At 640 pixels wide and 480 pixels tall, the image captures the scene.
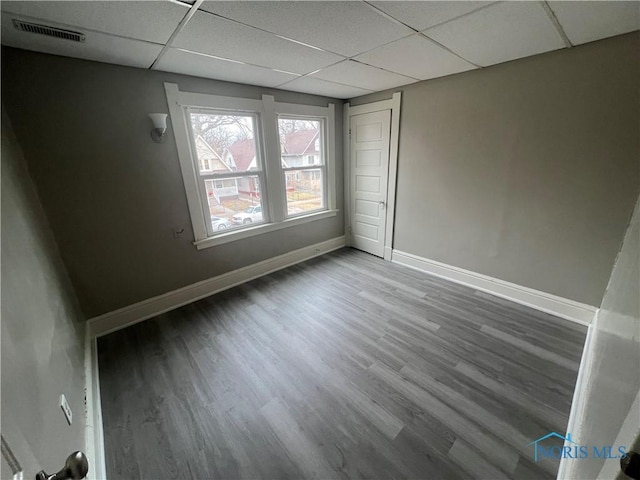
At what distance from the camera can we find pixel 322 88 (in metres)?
3.06

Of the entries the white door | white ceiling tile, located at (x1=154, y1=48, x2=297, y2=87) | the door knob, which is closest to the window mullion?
white ceiling tile, located at (x1=154, y1=48, x2=297, y2=87)

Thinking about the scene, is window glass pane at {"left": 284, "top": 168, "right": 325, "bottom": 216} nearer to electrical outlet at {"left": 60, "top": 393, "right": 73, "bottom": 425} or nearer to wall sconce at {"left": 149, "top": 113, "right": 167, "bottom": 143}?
wall sconce at {"left": 149, "top": 113, "right": 167, "bottom": 143}

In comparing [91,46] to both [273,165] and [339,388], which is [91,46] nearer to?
[273,165]

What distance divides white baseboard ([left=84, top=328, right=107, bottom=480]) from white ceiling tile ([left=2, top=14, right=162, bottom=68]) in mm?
2152

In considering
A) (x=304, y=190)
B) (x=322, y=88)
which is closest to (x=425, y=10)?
(x=322, y=88)

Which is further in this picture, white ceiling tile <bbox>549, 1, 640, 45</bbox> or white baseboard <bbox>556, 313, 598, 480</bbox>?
white ceiling tile <bbox>549, 1, 640, 45</bbox>

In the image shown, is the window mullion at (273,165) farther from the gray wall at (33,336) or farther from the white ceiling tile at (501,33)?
the gray wall at (33,336)

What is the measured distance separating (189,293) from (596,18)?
155 inches

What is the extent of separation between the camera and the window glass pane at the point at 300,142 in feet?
10.9

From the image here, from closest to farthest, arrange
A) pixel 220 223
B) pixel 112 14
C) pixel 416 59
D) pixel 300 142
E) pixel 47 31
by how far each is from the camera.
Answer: pixel 112 14, pixel 47 31, pixel 416 59, pixel 220 223, pixel 300 142

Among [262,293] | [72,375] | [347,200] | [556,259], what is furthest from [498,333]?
[72,375]

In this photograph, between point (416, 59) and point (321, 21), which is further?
point (416, 59)

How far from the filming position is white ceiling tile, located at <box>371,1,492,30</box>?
1.35 metres

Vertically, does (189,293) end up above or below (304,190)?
below
